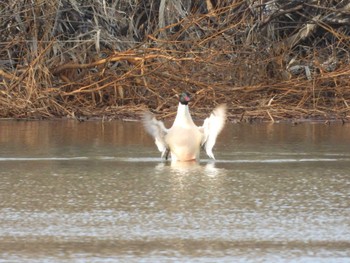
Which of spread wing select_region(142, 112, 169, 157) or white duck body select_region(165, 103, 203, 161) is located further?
spread wing select_region(142, 112, 169, 157)

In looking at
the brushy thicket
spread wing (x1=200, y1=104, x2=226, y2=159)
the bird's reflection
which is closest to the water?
the bird's reflection

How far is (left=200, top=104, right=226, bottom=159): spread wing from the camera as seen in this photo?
10.1 m

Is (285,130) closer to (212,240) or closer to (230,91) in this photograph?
(230,91)

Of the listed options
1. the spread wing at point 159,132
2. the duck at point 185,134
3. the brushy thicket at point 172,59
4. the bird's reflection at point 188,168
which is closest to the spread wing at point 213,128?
the duck at point 185,134

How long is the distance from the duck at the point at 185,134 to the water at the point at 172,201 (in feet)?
0.70

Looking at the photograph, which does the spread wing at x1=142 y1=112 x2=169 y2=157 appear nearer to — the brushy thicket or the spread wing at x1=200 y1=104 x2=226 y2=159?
the spread wing at x1=200 y1=104 x2=226 y2=159

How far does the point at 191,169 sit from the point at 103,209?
96.7 inches

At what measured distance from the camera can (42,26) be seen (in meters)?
17.0

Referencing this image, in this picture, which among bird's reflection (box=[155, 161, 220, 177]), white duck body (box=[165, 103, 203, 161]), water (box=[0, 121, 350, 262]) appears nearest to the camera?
water (box=[0, 121, 350, 262])

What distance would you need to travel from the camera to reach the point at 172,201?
24.5 ft

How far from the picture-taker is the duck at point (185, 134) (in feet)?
33.0

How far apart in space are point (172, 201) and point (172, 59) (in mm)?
7790

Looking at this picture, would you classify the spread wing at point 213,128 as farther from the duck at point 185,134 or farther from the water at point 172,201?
the water at point 172,201

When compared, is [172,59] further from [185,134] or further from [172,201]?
[172,201]
